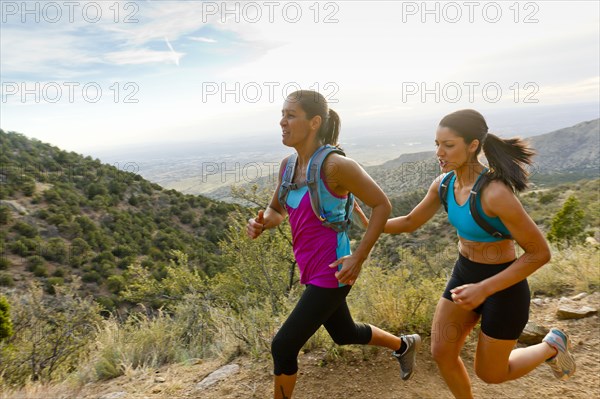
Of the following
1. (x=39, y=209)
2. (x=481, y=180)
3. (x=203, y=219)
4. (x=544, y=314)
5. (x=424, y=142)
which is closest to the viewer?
(x=481, y=180)

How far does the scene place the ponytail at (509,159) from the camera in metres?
2.01

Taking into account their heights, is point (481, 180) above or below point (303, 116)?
below

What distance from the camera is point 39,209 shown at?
19.0 m

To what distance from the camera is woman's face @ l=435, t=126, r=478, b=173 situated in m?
2.12

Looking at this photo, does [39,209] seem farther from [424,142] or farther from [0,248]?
[424,142]

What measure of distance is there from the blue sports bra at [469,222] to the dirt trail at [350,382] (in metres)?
1.48

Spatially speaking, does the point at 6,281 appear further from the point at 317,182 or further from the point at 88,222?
the point at 317,182

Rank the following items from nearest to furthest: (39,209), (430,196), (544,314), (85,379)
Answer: (430,196)
(85,379)
(544,314)
(39,209)

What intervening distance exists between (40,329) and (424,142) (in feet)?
405

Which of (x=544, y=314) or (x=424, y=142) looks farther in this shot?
(x=424, y=142)

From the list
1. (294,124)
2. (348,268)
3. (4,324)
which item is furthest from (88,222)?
(348,268)

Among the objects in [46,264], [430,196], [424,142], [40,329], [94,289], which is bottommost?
[94,289]

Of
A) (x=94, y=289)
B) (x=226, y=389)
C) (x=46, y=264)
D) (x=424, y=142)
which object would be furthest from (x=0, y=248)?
(x=424, y=142)

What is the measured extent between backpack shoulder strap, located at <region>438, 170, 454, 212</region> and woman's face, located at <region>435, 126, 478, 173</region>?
0.62ft
